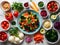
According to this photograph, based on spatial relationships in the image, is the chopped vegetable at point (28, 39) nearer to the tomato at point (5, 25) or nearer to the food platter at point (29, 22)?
the food platter at point (29, 22)

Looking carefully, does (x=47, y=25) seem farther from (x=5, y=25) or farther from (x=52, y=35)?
(x=5, y=25)

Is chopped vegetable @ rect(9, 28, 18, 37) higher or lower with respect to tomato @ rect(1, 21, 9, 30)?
lower

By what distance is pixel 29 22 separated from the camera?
6.34 feet

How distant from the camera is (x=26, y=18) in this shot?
1942 mm

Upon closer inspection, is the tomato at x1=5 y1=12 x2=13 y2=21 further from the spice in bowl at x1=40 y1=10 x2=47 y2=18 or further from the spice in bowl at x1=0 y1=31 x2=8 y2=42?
the spice in bowl at x1=40 y1=10 x2=47 y2=18

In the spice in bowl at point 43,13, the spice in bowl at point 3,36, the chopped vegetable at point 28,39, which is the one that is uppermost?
the spice in bowl at point 43,13

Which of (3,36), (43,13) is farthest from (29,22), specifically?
(3,36)

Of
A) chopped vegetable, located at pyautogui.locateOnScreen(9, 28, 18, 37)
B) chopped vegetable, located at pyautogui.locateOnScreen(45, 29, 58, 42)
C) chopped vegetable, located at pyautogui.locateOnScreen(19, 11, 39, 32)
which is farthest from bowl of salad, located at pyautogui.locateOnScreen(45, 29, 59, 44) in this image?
chopped vegetable, located at pyautogui.locateOnScreen(9, 28, 18, 37)

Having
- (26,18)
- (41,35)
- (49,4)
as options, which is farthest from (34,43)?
(49,4)

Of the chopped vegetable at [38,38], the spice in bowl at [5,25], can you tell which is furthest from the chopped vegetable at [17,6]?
the chopped vegetable at [38,38]

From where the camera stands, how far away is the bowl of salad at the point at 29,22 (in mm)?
1933

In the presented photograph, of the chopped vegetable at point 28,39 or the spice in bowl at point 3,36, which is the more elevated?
the spice in bowl at point 3,36

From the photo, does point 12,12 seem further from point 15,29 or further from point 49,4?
point 49,4

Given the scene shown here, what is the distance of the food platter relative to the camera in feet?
6.32
